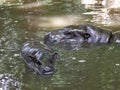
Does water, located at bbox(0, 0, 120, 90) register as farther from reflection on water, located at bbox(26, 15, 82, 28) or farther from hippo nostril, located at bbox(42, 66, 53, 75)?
hippo nostril, located at bbox(42, 66, 53, 75)

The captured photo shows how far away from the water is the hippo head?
41 cm

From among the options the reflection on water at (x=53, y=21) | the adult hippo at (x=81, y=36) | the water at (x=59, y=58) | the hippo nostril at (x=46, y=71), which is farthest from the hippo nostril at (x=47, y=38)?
the hippo nostril at (x=46, y=71)

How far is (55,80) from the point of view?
26.7 feet

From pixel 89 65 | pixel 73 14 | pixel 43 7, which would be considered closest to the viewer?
pixel 89 65

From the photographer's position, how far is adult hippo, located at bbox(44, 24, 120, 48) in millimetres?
10727

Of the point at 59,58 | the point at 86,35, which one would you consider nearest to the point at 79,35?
the point at 86,35

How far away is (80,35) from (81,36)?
1.6 inches

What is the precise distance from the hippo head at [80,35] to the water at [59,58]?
41 cm

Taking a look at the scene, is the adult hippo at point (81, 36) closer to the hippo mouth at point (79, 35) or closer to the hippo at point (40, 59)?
the hippo mouth at point (79, 35)

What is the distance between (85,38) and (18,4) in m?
6.63

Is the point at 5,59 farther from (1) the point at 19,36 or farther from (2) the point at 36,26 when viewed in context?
(2) the point at 36,26

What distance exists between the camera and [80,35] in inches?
433

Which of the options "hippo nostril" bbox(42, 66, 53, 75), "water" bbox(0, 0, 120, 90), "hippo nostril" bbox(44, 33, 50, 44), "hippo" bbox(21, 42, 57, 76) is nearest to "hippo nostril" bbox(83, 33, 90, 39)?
"water" bbox(0, 0, 120, 90)

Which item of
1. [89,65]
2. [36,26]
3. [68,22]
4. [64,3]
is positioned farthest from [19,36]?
[64,3]
